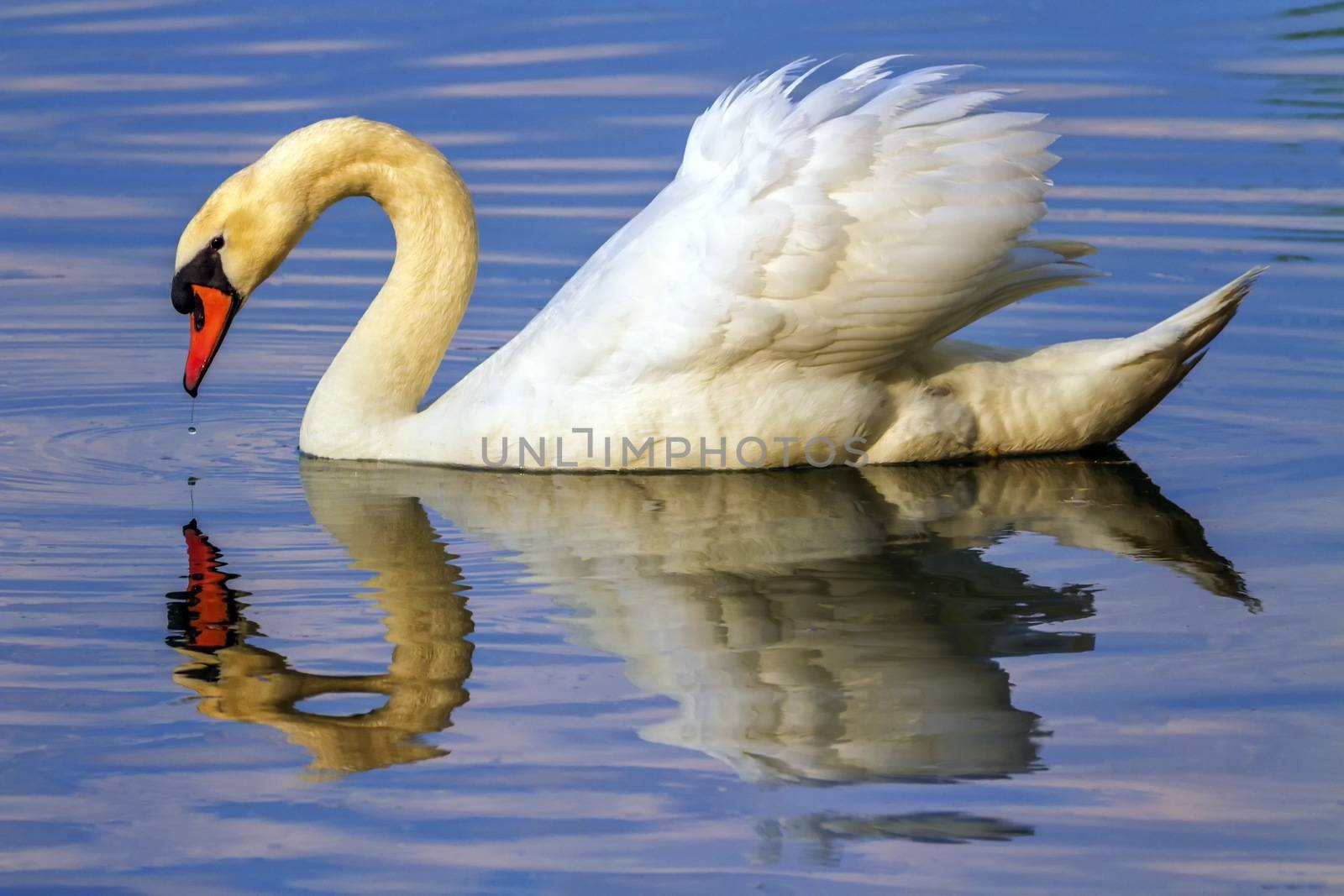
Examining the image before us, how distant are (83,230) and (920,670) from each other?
298 inches

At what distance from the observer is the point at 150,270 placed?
1185cm

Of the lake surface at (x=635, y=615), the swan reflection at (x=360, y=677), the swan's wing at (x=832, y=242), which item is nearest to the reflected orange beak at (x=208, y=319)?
the lake surface at (x=635, y=615)

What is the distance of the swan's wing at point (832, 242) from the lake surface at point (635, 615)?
0.58m

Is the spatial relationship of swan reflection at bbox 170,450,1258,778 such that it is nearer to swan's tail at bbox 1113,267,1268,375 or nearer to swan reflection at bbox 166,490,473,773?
swan reflection at bbox 166,490,473,773

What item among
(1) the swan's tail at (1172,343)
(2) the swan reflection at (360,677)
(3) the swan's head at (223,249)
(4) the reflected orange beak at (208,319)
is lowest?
(2) the swan reflection at (360,677)

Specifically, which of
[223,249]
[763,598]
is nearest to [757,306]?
[763,598]

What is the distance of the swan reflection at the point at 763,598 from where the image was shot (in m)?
5.78

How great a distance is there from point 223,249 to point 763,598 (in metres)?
3.14

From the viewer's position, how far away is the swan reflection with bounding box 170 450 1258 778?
227 inches

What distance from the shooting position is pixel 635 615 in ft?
22.2

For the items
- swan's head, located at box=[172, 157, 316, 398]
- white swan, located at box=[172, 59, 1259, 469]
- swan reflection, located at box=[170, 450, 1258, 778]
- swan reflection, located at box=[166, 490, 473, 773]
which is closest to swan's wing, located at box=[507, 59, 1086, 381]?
white swan, located at box=[172, 59, 1259, 469]

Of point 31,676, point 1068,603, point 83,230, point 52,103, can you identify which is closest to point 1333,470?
point 1068,603

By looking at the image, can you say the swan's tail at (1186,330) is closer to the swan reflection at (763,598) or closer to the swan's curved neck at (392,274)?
the swan reflection at (763,598)

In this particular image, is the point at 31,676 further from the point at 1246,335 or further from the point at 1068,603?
the point at 1246,335
